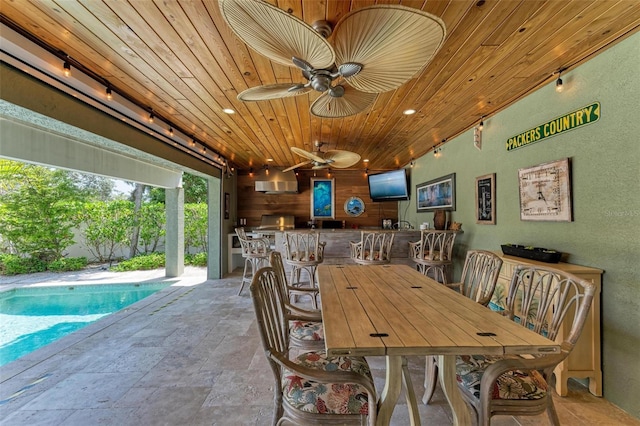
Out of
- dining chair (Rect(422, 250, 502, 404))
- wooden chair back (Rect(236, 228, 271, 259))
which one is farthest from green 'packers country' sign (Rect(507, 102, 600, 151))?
wooden chair back (Rect(236, 228, 271, 259))

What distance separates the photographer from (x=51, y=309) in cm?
486

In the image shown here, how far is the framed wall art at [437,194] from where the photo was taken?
439cm

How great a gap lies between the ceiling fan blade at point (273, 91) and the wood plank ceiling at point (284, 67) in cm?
37

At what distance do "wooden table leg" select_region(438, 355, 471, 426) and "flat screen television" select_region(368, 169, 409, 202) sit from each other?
493cm

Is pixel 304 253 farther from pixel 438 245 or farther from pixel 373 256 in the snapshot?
pixel 438 245

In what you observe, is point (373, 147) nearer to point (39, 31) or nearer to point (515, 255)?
point (515, 255)

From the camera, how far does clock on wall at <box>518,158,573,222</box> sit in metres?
2.29

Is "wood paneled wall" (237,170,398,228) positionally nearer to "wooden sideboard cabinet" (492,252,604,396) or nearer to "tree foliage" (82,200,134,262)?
"tree foliage" (82,200,134,262)

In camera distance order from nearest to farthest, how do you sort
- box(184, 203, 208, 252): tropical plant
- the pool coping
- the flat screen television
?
the pool coping
the flat screen television
box(184, 203, 208, 252): tropical plant

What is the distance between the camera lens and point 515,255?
2.61 metres

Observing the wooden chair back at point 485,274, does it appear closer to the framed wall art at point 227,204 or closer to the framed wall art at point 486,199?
the framed wall art at point 486,199

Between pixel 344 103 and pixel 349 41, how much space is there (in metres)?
0.78

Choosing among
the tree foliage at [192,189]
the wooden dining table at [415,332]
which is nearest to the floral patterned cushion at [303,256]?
the wooden dining table at [415,332]

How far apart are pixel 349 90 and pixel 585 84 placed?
1.96 metres
